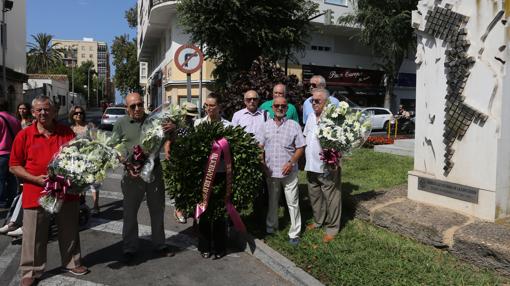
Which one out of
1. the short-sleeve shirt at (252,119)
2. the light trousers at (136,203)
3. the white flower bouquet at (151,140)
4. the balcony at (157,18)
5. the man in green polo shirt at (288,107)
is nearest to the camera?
the white flower bouquet at (151,140)

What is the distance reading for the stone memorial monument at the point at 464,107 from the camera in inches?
199

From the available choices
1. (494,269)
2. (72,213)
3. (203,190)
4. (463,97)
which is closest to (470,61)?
(463,97)

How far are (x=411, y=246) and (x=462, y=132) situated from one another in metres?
1.53

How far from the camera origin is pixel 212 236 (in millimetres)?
5477

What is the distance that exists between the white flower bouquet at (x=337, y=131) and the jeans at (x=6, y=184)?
5.23 meters

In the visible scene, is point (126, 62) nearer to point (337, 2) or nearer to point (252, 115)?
point (337, 2)

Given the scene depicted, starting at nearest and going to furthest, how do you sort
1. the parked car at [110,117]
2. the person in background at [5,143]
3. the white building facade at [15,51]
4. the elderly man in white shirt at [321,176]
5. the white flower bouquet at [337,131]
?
1. the white flower bouquet at [337,131]
2. the elderly man in white shirt at [321,176]
3. the person in background at [5,143]
4. the parked car at [110,117]
5. the white building facade at [15,51]

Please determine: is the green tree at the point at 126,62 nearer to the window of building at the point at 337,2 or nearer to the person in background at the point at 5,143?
the window of building at the point at 337,2

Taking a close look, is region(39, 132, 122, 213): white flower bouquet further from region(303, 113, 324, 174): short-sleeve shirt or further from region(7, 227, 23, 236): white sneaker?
region(303, 113, 324, 174): short-sleeve shirt

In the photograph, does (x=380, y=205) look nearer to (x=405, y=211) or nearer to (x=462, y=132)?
(x=405, y=211)

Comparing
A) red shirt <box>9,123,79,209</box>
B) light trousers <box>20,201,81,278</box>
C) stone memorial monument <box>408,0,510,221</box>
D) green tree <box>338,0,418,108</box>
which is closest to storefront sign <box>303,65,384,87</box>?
green tree <box>338,0,418,108</box>

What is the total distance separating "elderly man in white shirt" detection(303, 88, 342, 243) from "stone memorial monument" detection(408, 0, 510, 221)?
1.27 meters

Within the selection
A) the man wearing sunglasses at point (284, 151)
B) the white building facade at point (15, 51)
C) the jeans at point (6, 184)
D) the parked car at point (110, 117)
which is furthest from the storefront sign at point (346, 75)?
the man wearing sunglasses at point (284, 151)

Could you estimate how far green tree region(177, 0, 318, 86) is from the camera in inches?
580
